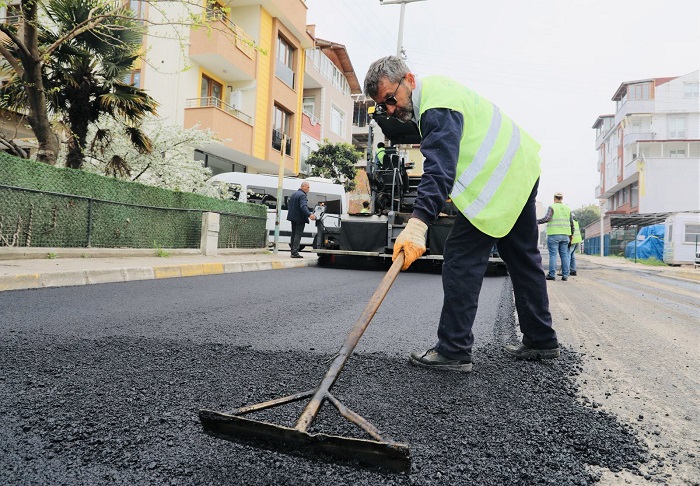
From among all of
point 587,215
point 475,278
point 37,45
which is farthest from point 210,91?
point 587,215

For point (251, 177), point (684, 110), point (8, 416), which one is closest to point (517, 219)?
point (8, 416)

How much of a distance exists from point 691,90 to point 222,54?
129ft

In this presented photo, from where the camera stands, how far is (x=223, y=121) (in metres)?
16.6

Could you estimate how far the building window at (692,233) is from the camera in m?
19.0

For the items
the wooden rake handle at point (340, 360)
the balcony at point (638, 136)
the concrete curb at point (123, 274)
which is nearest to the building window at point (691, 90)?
the balcony at point (638, 136)

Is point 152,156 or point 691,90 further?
point 691,90

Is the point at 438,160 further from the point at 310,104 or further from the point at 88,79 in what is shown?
the point at 310,104

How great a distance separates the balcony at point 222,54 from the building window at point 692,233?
17730 millimetres

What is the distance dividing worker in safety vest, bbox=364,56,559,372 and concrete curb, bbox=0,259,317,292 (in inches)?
184

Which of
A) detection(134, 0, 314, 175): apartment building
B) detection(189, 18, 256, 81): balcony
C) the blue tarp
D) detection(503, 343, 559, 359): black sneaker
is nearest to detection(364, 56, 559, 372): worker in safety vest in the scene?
detection(503, 343, 559, 359): black sneaker

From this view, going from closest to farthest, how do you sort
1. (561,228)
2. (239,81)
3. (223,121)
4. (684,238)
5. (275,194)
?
Answer: (561,228) → (275,194) → (223,121) → (239,81) → (684,238)

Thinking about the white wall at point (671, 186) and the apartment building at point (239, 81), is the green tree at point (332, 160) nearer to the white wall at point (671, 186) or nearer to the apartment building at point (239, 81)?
the apartment building at point (239, 81)

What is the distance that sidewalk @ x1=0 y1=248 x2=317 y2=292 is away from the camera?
5.47 meters

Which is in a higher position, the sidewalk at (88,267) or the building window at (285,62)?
Answer: the building window at (285,62)
